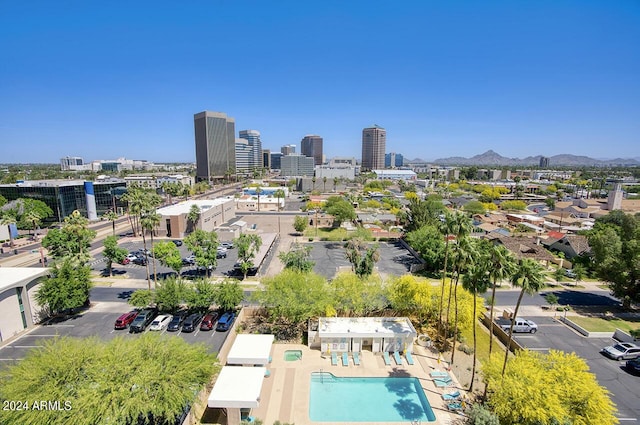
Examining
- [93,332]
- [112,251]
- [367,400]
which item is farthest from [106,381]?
[112,251]

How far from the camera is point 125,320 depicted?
3166 cm

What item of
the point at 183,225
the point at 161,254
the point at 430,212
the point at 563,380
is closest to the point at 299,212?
the point at 183,225

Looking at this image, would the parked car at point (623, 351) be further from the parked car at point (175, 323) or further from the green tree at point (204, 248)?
the green tree at point (204, 248)

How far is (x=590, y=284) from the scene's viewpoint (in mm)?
47062

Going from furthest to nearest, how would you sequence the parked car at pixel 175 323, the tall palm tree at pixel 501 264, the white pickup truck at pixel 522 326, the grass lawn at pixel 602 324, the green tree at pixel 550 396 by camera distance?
1. the grass lawn at pixel 602 324
2. the white pickup truck at pixel 522 326
3. the parked car at pixel 175 323
4. the tall palm tree at pixel 501 264
5. the green tree at pixel 550 396

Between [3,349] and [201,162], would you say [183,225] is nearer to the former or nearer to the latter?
[3,349]

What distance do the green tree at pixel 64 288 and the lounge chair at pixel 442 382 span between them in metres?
36.3

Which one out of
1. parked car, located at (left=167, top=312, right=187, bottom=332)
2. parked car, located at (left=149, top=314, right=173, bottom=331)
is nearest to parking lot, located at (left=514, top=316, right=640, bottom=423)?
parked car, located at (left=167, top=312, right=187, bottom=332)

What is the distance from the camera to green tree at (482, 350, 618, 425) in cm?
1786

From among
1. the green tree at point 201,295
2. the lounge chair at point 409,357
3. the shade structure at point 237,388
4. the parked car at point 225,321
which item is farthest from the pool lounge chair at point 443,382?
the green tree at point 201,295

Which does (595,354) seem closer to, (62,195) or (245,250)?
(245,250)

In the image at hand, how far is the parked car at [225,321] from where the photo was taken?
31250 millimetres

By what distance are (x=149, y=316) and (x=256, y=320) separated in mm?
11190

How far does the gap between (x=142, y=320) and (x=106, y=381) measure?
1601 centimetres
